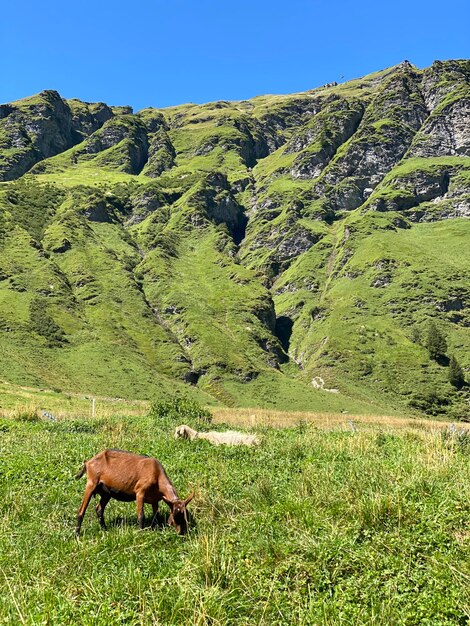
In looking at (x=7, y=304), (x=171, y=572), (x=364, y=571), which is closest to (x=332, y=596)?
(x=364, y=571)

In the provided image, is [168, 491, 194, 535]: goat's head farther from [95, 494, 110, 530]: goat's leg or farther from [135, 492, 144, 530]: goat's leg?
[95, 494, 110, 530]: goat's leg

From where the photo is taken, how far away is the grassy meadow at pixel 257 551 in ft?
20.9

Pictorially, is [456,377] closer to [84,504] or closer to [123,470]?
[123,470]

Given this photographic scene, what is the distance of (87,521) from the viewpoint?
1013 centimetres

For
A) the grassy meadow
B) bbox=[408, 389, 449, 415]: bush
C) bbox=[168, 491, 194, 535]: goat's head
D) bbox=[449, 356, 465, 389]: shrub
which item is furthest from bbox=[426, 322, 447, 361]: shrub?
bbox=[168, 491, 194, 535]: goat's head

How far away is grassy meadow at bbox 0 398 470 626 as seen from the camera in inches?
251

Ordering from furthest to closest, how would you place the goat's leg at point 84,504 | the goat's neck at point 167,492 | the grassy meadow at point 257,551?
the goat's neck at point 167,492 → the goat's leg at point 84,504 → the grassy meadow at point 257,551

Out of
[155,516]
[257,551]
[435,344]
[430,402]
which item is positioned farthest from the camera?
[435,344]

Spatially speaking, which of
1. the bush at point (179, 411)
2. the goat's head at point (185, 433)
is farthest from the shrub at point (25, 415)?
the goat's head at point (185, 433)

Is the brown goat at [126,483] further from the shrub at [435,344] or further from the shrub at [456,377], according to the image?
the shrub at [435,344]

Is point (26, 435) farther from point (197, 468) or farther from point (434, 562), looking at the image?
point (434, 562)

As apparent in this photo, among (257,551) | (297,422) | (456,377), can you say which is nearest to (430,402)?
(456,377)

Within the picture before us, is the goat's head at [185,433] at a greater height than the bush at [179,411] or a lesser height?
greater

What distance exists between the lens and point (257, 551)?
8.09 m
